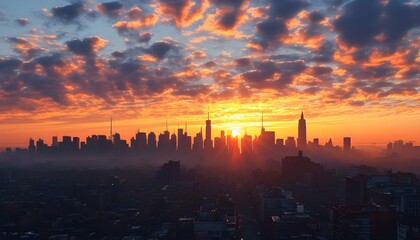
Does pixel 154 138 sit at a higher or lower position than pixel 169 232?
higher

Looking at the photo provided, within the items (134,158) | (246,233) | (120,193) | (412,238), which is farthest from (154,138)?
(412,238)

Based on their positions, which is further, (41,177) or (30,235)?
(41,177)

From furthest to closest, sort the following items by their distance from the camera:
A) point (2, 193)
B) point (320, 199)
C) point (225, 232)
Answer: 1. point (2, 193)
2. point (320, 199)
3. point (225, 232)

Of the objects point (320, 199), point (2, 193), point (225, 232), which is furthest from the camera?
point (2, 193)

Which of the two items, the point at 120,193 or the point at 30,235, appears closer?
the point at 30,235

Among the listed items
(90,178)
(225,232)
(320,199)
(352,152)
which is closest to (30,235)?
(225,232)

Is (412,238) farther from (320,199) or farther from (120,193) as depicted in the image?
(120,193)

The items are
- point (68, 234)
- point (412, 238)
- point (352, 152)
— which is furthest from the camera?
point (352, 152)

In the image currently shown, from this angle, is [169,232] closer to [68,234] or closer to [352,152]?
[68,234]

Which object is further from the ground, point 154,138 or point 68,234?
point 154,138
